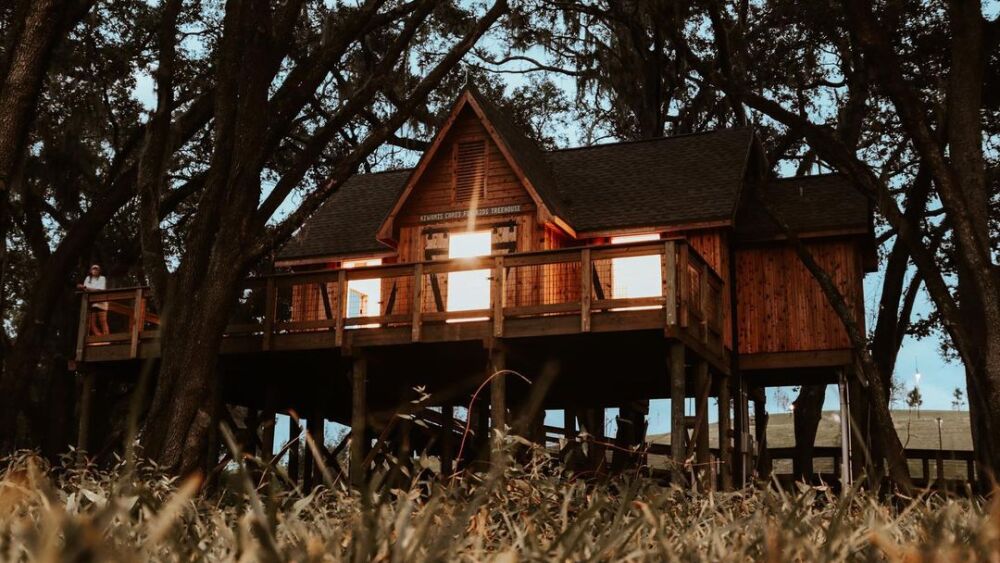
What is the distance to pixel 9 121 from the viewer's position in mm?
10406

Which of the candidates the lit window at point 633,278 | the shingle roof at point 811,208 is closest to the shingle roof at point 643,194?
the shingle roof at point 811,208

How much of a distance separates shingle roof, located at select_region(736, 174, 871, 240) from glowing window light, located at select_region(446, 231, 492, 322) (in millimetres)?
4847

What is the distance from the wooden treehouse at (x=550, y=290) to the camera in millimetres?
16609

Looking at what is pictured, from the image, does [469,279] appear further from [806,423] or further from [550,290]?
[806,423]

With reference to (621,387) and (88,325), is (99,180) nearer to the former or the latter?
(88,325)

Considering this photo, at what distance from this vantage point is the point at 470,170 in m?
20.5

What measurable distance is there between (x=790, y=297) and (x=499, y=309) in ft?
20.7

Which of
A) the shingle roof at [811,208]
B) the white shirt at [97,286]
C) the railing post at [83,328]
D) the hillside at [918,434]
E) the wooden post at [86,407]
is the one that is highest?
the shingle roof at [811,208]

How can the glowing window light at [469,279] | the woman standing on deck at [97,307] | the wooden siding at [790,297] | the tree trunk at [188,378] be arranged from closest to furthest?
the tree trunk at [188,378], the wooden siding at [790,297], the glowing window light at [469,279], the woman standing on deck at [97,307]

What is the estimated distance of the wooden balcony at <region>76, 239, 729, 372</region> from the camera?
1551 centimetres

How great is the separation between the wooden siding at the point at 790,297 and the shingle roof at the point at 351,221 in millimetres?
7310

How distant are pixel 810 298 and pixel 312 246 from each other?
33.7ft

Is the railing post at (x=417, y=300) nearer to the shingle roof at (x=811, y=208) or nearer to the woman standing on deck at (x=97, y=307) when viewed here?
the shingle roof at (x=811, y=208)

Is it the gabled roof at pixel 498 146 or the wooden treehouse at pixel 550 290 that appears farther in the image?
the gabled roof at pixel 498 146
